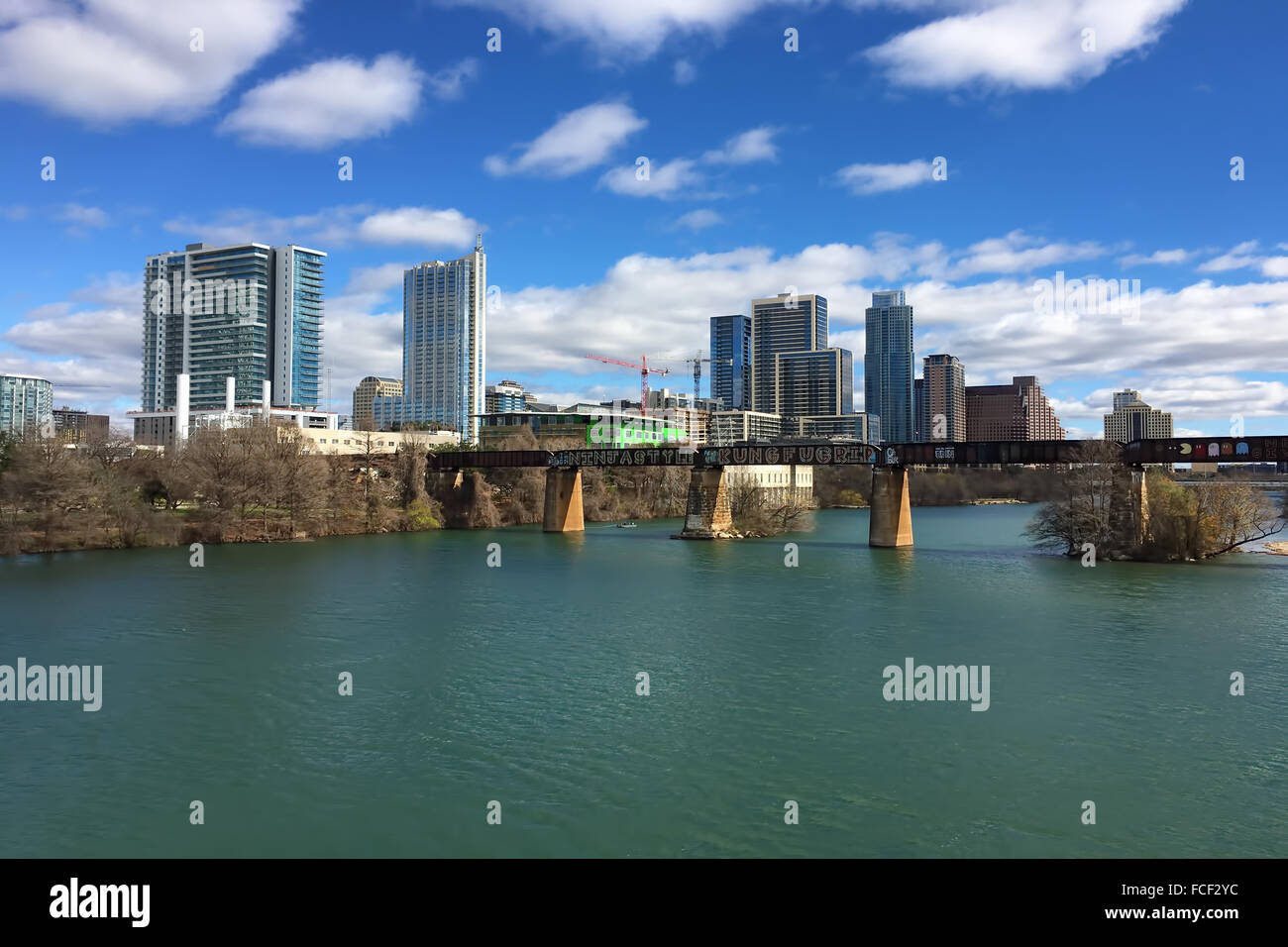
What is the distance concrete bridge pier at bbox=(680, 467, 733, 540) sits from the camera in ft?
290

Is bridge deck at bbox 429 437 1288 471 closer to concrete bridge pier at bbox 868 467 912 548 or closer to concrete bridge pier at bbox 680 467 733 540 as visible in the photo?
concrete bridge pier at bbox 868 467 912 548

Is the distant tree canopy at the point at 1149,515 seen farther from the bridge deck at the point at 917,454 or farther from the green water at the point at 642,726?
the green water at the point at 642,726

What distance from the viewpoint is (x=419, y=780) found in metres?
19.1

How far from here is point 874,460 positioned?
256ft

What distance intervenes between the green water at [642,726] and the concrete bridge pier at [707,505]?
1592 inches

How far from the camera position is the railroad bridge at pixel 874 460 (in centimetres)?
6644

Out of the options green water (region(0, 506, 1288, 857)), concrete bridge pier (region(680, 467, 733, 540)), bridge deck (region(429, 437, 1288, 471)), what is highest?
bridge deck (region(429, 437, 1288, 471))

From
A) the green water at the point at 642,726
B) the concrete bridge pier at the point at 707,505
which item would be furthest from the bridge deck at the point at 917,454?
the green water at the point at 642,726

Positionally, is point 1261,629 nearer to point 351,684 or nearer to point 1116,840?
point 1116,840

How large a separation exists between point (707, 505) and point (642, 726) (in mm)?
66209

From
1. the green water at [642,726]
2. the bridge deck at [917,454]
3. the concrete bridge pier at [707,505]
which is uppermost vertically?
the bridge deck at [917,454]

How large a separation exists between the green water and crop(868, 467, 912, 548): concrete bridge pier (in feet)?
95.3

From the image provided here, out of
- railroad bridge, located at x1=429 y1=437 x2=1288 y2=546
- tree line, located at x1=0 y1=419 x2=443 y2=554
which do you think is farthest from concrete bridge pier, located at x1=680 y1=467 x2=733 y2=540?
tree line, located at x1=0 y1=419 x2=443 y2=554
